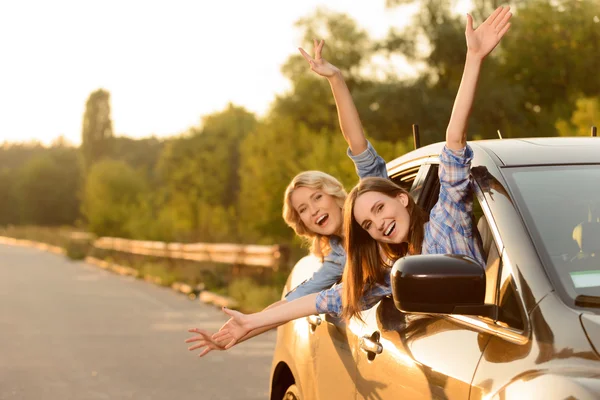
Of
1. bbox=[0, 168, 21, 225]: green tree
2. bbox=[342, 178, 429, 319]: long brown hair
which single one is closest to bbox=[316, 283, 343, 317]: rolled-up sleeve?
bbox=[342, 178, 429, 319]: long brown hair

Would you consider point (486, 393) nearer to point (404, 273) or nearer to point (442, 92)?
point (404, 273)

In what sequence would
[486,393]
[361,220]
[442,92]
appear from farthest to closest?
[442,92] → [361,220] → [486,393]

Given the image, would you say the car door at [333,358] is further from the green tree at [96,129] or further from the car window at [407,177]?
the green tree at [96,129]

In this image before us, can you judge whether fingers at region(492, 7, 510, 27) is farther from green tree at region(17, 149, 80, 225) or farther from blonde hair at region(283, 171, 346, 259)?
green tree at region(17, 149, 80, 225)

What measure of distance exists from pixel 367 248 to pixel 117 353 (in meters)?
8.07

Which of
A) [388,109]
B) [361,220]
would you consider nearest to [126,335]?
[361,220]

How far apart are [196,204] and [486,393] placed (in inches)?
2945

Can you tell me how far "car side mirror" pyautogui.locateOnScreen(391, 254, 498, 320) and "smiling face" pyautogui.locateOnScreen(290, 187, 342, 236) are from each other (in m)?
1.87

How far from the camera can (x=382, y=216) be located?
3.76 metres

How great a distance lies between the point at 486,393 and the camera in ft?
9.52

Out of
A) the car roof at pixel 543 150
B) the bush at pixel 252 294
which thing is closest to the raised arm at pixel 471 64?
the car roof at pixel 543 150

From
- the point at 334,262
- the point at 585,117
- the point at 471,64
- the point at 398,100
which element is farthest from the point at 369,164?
the point at 398,100

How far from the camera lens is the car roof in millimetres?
3527

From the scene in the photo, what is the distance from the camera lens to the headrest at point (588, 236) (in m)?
3.22
